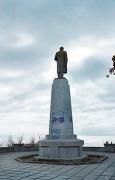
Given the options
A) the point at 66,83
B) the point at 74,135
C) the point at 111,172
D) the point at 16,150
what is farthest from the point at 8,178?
the point at 16,150

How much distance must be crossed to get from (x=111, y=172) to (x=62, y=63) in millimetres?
8297

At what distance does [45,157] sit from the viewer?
53.9ft

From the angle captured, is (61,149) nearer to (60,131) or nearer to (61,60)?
(60,131)

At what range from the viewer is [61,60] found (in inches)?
727

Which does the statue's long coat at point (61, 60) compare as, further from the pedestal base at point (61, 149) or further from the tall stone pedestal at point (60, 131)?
the pedestal base at point (61, 149)

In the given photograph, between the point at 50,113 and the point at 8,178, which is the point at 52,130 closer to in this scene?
the point at 50,113

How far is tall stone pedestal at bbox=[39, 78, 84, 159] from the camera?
16297 mm

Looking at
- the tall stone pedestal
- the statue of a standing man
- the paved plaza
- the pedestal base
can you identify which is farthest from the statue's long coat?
the paved plaza

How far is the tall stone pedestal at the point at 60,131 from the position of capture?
16.3 meters

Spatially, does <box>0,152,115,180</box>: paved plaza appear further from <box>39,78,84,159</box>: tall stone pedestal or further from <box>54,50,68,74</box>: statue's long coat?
<box>54,50,68,74</box>: statue's long coat

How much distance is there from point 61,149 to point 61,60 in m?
5.29

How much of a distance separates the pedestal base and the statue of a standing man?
3.90m

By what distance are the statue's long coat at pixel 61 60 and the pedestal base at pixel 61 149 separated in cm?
425

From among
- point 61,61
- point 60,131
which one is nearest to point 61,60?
point 61,61
